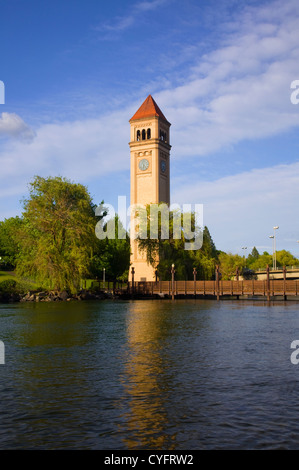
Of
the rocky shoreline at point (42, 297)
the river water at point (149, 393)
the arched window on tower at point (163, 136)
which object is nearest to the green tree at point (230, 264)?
the arched window on tower at point (163, 136)

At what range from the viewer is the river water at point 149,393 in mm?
9273

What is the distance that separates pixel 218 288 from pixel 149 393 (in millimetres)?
54621

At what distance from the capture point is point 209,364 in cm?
1661

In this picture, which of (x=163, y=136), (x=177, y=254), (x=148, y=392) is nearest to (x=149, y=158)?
(x=163, y=136)

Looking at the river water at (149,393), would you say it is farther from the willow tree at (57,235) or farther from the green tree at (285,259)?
the green tree at (285,259)

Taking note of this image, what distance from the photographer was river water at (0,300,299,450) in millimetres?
9273

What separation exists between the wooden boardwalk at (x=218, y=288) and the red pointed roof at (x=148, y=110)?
123 feet

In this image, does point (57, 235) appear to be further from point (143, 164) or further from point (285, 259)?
point (285, 259)

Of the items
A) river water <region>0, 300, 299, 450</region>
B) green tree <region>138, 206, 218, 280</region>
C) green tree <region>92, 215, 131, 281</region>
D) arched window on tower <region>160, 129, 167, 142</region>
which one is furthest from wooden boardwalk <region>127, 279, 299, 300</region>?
river water <region>0, 300, 299, 450</region>

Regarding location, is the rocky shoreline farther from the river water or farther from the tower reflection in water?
the tower reflection in water

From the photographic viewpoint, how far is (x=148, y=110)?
3991 inches

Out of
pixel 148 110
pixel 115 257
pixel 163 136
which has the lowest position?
pixel 115 257

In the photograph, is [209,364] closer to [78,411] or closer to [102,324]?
[78,411]

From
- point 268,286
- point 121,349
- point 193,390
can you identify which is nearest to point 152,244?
point 268,286
